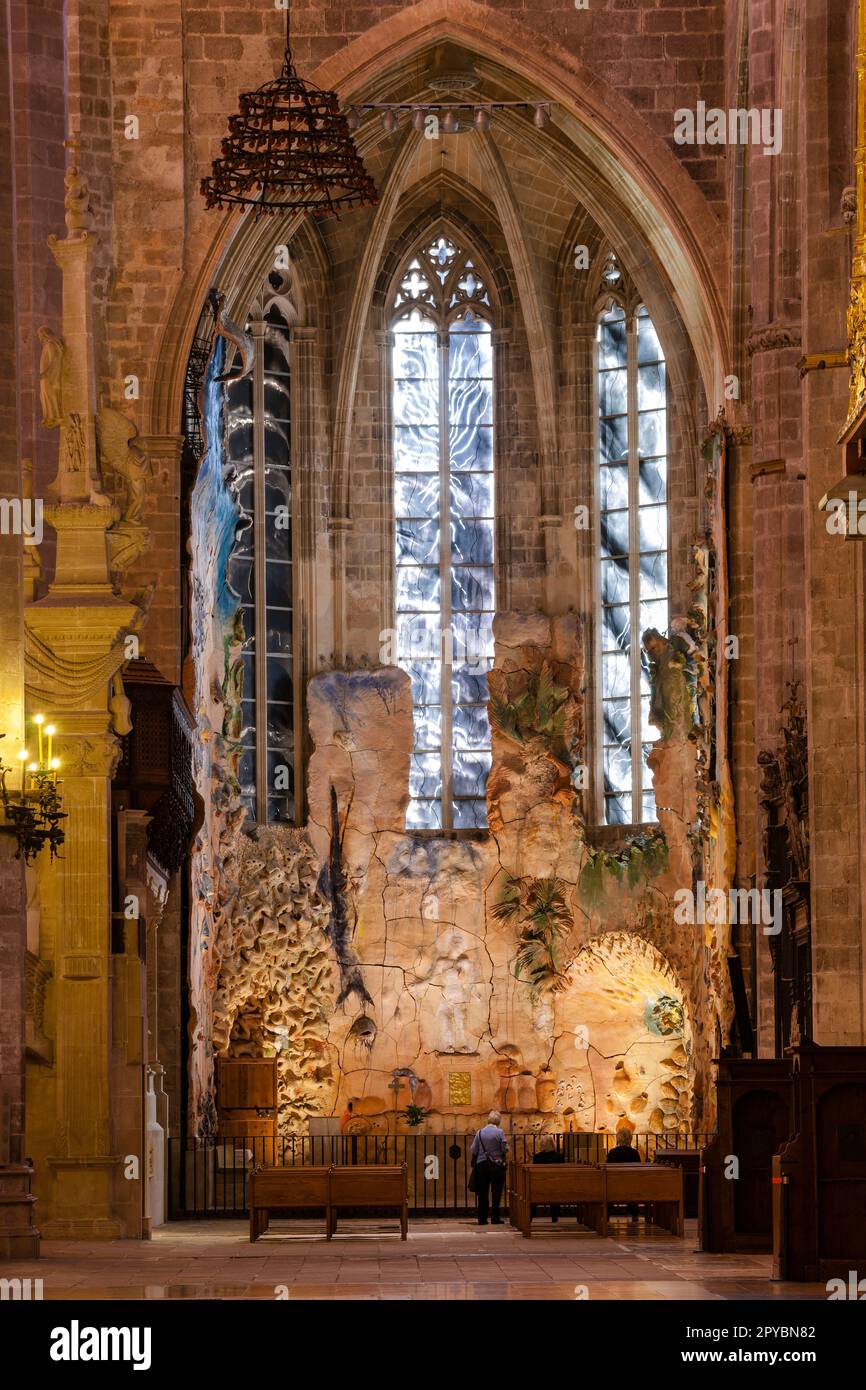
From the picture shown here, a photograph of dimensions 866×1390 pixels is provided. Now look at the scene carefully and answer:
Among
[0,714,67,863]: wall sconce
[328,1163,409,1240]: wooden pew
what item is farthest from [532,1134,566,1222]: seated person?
[0,714,67,863]: wall sconce

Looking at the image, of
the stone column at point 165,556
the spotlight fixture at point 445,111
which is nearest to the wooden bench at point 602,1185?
the stone column at point 165,556

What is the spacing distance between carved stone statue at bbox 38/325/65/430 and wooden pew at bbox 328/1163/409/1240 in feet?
17.9

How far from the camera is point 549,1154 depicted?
24.0m

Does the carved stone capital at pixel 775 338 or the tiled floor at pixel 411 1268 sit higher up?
the carved stone capital at pixel 775 338

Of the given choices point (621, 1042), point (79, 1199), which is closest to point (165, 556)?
point (621, 1042)

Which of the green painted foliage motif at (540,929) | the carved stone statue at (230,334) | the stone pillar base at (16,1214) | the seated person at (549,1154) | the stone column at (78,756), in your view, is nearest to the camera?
the stone pillar base at (16,1214)

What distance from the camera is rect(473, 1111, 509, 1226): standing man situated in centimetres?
2170

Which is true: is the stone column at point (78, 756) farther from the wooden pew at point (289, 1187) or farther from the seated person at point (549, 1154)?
the seated person at point (549, 1154)

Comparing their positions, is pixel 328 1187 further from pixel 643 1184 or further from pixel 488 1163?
pixel 488 1163

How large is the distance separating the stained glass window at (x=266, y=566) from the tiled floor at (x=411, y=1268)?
11365mm

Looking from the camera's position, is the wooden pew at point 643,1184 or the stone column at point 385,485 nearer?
the wooden pew at point 643,1184

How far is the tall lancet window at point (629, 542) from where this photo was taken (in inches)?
1211
